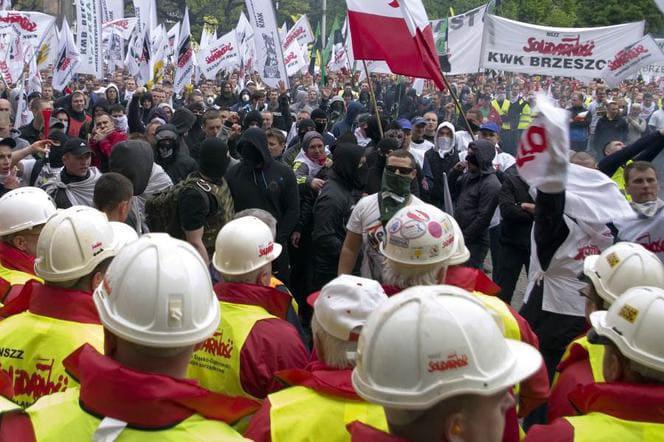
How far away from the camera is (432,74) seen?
22.8 ft

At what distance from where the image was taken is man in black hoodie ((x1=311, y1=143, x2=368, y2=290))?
630 cm

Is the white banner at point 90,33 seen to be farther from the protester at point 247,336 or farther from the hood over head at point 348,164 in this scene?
the protester at point 247,336

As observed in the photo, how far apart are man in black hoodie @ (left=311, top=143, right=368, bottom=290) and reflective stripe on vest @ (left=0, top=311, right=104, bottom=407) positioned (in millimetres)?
3371

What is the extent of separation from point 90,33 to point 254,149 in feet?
29.2

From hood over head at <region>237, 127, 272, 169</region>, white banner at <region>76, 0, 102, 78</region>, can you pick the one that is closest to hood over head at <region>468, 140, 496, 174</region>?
hood over head at <region>237, 127, 272, 169</region>

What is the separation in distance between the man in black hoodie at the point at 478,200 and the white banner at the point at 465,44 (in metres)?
7.39

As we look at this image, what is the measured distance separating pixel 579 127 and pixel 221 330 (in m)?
14.1

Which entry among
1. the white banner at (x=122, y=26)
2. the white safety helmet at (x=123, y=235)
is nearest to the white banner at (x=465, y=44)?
the white banner at (x=122, y=26)

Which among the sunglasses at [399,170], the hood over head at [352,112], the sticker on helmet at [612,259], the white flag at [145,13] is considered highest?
the sticker on helmet at [612,259]

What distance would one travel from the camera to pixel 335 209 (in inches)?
249

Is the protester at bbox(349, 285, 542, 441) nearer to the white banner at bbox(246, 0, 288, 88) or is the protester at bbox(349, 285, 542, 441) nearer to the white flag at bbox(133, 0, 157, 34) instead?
the white banner at bbox(246, 0, 288, 88)

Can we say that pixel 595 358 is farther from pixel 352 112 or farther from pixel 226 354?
pixel 352 112

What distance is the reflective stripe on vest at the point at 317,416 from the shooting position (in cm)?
259

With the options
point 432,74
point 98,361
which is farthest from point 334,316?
point 432,74
